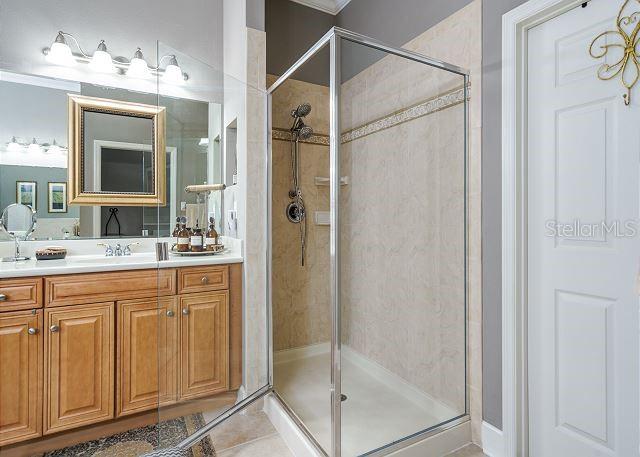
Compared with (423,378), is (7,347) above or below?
above

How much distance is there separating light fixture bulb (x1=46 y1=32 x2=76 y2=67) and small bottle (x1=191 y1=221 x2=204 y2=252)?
1547mm

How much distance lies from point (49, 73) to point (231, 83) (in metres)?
1.24

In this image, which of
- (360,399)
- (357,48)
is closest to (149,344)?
(360,399)

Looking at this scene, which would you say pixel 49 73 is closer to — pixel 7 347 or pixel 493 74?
pixel 7 347

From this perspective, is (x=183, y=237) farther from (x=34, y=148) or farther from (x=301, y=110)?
(x=34, y=148)

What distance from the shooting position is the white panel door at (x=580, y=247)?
1303 millimetres

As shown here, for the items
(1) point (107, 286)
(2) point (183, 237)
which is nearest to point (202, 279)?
(2) point (183, 237)

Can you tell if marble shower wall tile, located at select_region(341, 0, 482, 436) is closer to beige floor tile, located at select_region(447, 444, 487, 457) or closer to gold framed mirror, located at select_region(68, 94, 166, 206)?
beige floor tile, located at select_region(447, 444, 487, 457)

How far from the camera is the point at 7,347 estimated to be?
1648 millimetres

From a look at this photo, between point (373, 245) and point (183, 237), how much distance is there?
968mm

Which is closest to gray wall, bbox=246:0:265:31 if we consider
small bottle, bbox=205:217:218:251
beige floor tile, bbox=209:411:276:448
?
small bottle, bbox=205:217:218:251

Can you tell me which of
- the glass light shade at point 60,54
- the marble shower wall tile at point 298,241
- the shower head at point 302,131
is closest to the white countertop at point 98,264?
the marble shower wall tile at point 298,241

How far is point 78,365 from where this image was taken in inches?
70.9

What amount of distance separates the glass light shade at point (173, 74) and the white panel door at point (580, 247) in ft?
5.53
